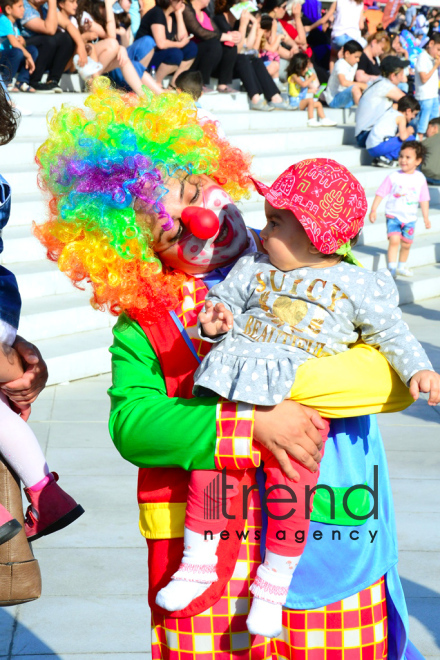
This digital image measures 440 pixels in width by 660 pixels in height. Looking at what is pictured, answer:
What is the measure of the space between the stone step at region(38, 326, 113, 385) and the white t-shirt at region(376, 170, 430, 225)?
3590mm

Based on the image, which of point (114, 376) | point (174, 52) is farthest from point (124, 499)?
point (174, 52)

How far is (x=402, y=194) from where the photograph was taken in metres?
8.52

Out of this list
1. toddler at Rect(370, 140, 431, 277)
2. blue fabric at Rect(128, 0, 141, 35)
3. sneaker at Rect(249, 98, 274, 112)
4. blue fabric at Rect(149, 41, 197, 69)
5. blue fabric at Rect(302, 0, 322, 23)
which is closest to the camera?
toddler at Rect(370, 140, 431, 277)

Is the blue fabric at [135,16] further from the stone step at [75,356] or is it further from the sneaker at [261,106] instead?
the stone step at [75,356]

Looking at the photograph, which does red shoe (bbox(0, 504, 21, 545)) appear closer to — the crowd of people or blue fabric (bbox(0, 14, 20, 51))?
the crowd of people

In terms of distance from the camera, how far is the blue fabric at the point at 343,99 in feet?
43.0

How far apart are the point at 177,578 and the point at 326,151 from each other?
33.1 feet

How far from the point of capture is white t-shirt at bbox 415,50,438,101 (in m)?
12.5

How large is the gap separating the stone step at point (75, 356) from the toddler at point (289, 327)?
4350mm

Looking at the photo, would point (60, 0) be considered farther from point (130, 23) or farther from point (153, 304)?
point (153, 304)

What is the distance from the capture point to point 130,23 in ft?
36.5

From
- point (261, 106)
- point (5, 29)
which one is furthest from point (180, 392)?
point (261, 106)

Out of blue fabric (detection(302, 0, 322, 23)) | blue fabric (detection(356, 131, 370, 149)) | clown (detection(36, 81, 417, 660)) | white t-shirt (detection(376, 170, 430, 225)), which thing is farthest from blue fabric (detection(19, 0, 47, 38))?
clown (detection(36, 81, 417, 660))

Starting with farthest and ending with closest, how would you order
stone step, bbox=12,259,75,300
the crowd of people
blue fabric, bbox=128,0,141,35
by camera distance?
blue fabric, bbox=128,0,141,35 → the crowd of people → stone step, bbox=12,259,75,300
